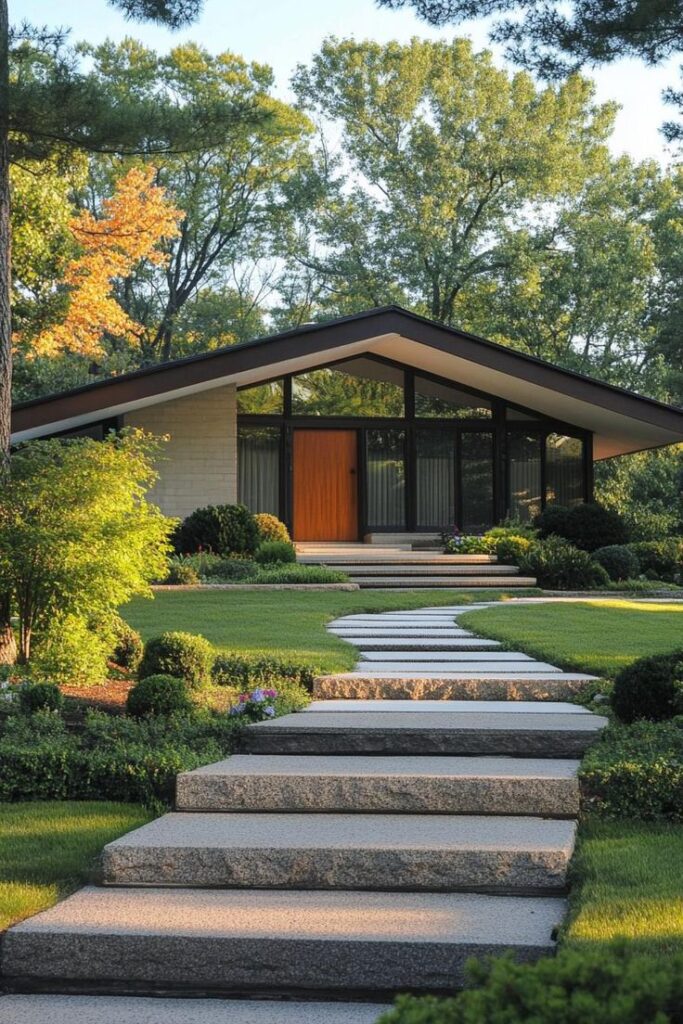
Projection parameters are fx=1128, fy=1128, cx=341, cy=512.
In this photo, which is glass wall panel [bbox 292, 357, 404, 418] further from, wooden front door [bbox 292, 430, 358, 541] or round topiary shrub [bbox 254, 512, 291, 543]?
round topiary shrub [bbox 254, 512, 291, 543]

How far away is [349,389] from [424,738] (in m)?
15.8

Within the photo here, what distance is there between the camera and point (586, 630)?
33.0 feet

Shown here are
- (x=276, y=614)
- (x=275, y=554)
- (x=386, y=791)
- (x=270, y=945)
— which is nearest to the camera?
(x=270, y=945)

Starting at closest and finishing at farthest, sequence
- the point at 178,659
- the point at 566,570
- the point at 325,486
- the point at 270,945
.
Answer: the point at 270,945 → the point at 178,659 → the point at 566,570 → the point at 325,486

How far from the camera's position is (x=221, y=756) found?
219 inches

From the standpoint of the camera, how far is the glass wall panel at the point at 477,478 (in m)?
21.4

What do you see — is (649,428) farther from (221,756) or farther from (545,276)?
(221,756)

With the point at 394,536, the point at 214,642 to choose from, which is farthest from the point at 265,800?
the point at 394,536

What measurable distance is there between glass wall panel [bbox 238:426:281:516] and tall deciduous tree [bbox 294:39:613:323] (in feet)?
40.2

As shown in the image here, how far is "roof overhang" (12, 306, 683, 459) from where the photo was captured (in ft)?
55.2

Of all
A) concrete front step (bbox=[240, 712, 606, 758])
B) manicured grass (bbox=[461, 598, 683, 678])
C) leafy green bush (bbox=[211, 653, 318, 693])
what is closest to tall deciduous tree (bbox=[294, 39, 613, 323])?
manicured grass (bbox=[461, 598, 683, 678])

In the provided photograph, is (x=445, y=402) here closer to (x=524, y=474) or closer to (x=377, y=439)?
(x=377, y=439)

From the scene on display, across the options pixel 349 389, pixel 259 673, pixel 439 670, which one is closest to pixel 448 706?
pixel 439 670

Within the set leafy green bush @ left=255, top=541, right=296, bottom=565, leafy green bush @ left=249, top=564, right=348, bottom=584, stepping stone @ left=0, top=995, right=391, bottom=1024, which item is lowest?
stepping stone @ left=0, top=995, right=391, bottom=1024
